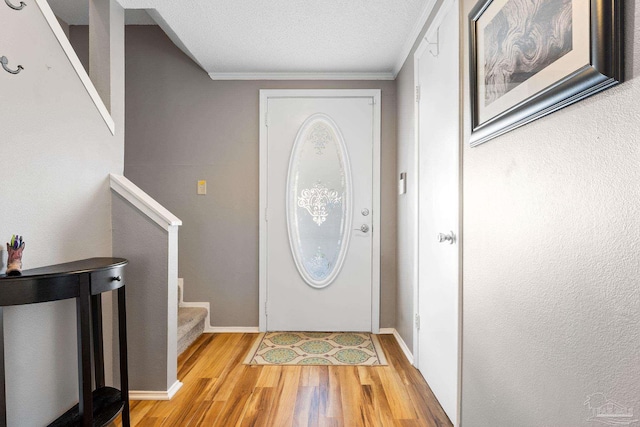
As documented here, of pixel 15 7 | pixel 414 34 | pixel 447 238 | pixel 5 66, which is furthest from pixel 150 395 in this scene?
pixel 414 34

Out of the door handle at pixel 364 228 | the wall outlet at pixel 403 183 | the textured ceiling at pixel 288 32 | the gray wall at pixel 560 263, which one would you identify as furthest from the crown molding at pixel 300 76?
the gray wall at pixel 560 263

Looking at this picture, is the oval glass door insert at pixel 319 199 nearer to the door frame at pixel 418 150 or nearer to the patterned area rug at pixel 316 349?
the patterned area rug at pixel 316 349

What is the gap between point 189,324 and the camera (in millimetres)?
2912

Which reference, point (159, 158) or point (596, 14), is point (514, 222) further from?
point (159, 158)

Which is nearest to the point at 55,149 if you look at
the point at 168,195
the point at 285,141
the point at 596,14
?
the point at 168,195

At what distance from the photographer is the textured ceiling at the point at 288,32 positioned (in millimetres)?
2211

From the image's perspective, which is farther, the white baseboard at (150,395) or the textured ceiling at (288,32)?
the textured ceiling at (288,32)

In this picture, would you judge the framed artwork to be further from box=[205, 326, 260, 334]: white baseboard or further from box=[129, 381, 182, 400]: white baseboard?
box=[205, 326, 260, 334]: white baseboard

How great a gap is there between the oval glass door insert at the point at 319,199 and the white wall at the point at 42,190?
5.39 ft

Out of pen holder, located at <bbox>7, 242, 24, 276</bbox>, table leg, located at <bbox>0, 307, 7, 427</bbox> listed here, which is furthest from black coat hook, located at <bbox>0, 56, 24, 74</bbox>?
table leg, located at <bbox>0, 307, 7, 427</bbox>

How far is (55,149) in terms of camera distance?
1.70 m

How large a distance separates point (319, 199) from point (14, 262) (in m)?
2.22

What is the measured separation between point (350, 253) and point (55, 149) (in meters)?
2.25

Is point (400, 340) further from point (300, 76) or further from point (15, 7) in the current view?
point (15, 7)
